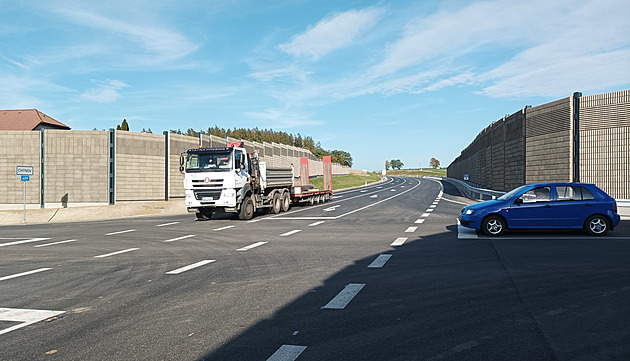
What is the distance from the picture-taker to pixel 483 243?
1191cm

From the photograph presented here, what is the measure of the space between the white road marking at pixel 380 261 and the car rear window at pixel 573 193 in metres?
6.14

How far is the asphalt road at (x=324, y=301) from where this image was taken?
14.8 feet

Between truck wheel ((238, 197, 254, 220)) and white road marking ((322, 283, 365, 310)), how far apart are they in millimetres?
13330

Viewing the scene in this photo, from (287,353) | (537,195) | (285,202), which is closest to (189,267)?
(287,353)

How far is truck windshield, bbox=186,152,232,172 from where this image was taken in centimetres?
1922

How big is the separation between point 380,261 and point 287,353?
5.38m

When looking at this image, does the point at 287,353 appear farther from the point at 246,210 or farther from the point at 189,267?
the point at 246,210

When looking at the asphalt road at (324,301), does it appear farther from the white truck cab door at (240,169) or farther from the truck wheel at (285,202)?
the truck wheel at (285,202)

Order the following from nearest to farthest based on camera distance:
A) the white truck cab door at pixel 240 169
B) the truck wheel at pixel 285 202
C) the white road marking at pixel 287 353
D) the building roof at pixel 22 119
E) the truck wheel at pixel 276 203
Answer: the white road marking at pixel 287 353 < the white truck cab door at pixel 240 169 < the truck wheel at pixel 276 203 < the truck wheel at pixel 285 202 < the building roof at pixel 22 119

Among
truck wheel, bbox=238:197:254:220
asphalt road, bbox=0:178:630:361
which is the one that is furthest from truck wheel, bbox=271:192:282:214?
asphalt road, bbox=0:178:630:361

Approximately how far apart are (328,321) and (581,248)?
7.93m

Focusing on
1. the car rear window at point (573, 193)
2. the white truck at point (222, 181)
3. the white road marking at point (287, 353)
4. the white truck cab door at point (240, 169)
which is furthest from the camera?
the white truck cab door at point (240, 169)

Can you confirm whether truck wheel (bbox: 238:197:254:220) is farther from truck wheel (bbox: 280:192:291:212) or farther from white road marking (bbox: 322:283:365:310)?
white road marking (bbox: 322:283:365:310)

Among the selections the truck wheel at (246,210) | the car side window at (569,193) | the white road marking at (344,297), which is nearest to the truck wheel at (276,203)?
the truck wheel at (246,210)
